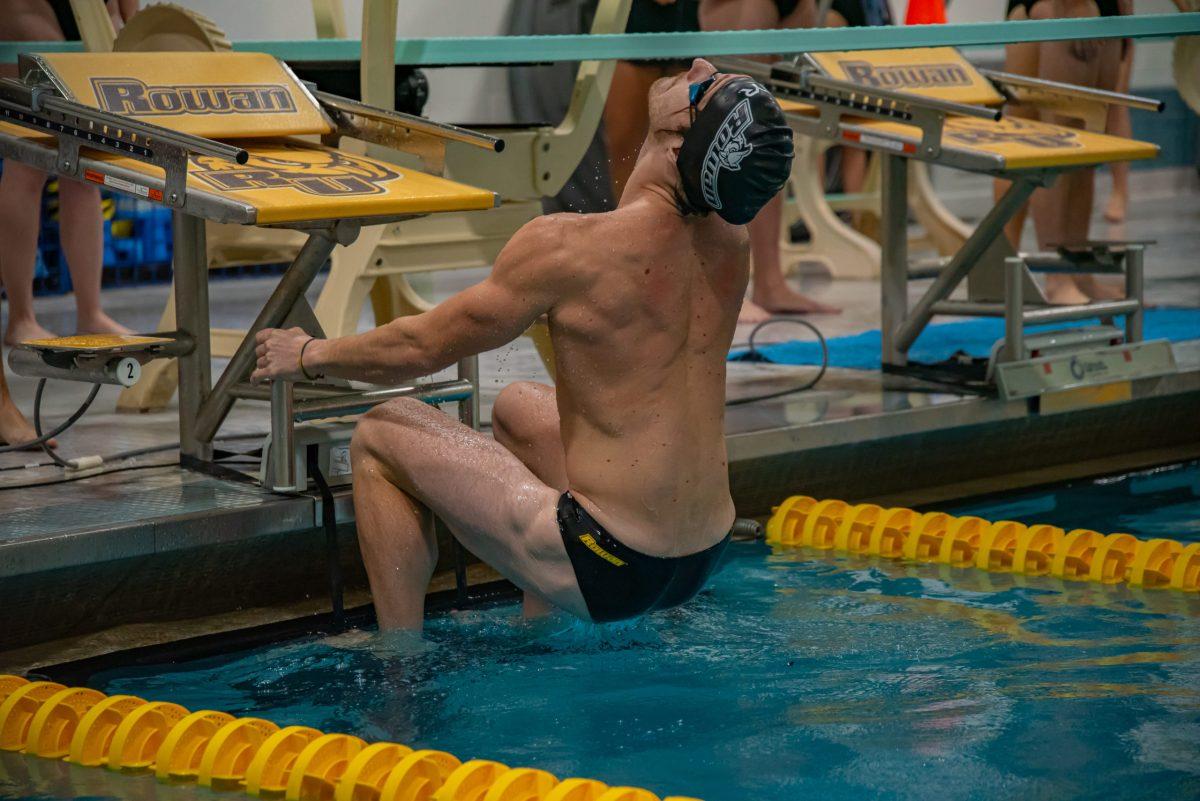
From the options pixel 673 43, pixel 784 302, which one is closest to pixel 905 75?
pixel 673 43

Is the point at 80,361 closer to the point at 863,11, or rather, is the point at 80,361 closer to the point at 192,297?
the point at 192,297

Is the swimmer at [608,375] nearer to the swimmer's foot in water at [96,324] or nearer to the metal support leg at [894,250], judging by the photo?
the swimmer's foot in water at [96,324]

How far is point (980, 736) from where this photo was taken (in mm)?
2820

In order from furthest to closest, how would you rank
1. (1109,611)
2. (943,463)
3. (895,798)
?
(943,463) → (1109,611) → (895,798)

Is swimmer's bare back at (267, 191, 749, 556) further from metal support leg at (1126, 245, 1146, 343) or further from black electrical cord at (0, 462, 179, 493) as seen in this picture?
metal support leg at (1126, 245, 1146, 343)

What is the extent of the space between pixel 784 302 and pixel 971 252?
1.71 m

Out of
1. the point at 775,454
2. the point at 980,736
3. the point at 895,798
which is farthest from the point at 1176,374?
the point at 895,798

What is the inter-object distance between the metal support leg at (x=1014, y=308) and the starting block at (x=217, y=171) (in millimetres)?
1797

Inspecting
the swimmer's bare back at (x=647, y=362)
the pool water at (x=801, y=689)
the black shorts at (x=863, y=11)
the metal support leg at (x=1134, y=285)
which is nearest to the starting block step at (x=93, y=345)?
Answer: the pool water at (x=801, y=689)

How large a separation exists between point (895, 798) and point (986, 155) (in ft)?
8.31

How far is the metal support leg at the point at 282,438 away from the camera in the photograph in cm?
348

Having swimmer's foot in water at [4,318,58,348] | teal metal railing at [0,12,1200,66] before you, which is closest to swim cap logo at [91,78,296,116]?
teal metal railing at [0,12,1200,66]

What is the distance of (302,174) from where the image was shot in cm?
350

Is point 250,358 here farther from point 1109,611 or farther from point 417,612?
point 1109,611
